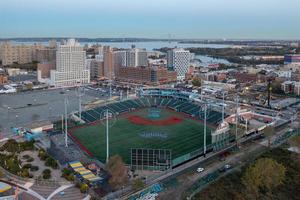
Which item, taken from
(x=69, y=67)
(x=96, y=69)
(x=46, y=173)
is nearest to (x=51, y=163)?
(x=46, y=173)

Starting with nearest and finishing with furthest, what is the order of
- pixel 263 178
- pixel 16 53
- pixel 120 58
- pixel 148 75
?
pixel 263 178
pixel 148 75
pixel 120 58
pixel 16 53

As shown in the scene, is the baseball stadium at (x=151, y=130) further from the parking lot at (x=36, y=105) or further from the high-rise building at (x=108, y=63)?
the high-rise building at (x=108, y=63)

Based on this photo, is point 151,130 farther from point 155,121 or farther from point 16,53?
point 16,53

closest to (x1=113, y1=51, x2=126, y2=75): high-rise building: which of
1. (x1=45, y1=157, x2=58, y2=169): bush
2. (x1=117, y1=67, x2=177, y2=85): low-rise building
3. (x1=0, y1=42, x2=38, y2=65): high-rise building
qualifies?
(x1=117, y1=67, x2=177, y2=85): low-rise building

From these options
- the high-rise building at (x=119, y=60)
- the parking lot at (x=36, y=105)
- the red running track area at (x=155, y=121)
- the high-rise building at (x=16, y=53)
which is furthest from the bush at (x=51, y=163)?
the high-rise building at (x=16, y=53)

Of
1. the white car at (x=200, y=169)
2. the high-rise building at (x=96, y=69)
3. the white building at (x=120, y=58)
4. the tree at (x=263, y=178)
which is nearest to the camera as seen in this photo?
the tree at (x=263, y=178)

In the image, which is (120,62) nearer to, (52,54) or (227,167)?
(52,54)

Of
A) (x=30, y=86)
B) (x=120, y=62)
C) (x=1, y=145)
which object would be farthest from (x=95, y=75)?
(x=1, y=145)
